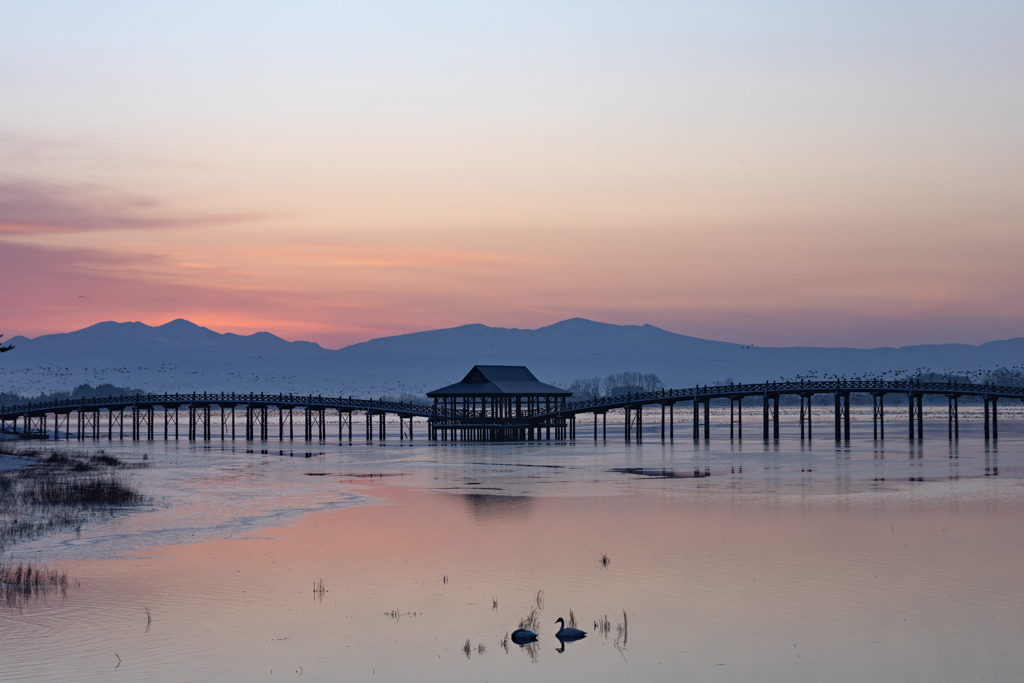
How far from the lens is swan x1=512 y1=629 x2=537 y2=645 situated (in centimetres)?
1780

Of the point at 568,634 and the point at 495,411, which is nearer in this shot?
the point at 568,634

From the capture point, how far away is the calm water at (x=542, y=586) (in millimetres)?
16656

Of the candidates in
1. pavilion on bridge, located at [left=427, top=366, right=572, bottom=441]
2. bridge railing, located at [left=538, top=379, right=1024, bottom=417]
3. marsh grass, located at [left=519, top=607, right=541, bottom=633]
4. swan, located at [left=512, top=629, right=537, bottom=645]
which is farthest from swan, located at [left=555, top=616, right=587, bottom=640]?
pavilion on bridge, located at [left=427, top=366, right=572, bottom=441]

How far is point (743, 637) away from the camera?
18125mm

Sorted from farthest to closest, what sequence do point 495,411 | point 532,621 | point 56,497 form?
point 495,411 → point 56,497 → point 532,621

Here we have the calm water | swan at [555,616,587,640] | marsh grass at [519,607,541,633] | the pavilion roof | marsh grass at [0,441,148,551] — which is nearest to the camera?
the calm water

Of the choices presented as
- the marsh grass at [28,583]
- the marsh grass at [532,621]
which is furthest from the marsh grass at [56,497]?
the marsh grass at [532,621]

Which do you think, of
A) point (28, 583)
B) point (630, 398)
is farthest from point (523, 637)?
point (630, 398)

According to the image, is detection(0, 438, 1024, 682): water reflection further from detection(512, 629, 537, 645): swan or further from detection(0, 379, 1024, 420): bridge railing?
detection(0, 379, 1024, 420): bridge railing

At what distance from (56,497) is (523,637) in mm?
28701

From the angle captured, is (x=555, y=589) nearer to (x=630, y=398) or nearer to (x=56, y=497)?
(x=56, y=497)

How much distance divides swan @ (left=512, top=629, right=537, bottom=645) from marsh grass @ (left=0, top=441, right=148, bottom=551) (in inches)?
633

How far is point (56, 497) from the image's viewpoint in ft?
133

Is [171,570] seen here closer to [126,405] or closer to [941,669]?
[941,669]
